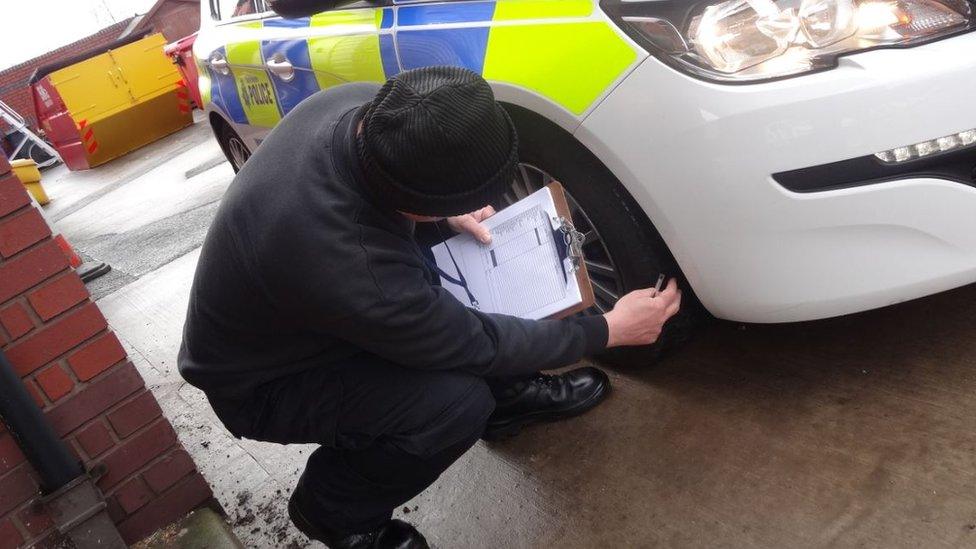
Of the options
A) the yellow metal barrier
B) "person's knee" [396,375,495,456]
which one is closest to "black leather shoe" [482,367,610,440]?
"person's knee" [396,375,495,456]

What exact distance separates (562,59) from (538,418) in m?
0.98

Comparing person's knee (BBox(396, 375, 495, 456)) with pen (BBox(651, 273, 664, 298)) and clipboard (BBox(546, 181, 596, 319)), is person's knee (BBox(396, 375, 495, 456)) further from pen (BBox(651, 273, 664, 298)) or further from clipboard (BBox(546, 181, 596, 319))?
pen (BBox(651, 273, 664, 298))

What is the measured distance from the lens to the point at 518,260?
6.29 feet

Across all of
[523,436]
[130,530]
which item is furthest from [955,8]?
[130,530]

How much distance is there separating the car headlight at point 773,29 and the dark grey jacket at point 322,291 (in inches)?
23.2

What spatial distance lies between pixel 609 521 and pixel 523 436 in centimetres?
44

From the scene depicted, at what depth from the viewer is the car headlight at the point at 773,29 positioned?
147 centimetres

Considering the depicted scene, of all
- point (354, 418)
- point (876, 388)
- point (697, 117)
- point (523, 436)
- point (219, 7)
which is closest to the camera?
point (697, 117)

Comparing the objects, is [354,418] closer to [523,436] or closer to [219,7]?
[523,436]

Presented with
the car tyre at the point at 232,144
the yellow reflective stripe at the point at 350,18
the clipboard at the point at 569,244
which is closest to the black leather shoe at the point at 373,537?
the clipboard at the point at 569,244

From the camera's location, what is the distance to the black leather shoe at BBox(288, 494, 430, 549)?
6.01 ft

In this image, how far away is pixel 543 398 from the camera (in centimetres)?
213

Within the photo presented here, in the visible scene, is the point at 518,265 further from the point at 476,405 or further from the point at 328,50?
the point at 328,50

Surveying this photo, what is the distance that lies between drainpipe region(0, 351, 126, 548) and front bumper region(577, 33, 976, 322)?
4.42 feet
